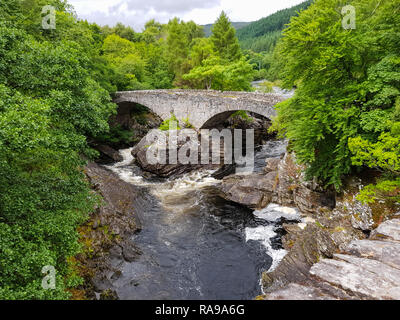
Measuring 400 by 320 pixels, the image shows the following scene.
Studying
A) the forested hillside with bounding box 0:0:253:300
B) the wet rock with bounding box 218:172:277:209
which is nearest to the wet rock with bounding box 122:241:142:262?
the forested hillside with bounding box 0:0:253:300

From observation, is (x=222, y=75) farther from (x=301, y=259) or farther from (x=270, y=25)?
(x=270, y=25)

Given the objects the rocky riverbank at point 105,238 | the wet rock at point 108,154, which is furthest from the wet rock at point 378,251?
the wet rock at point 108,154

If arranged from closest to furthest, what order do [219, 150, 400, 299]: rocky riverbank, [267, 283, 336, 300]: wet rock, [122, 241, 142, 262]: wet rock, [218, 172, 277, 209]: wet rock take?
[267, 283, 336, 300]: wet rock → [219, 150, 400, 299]: rocky riverbank → [122, 241, 142, 262]: wet rock → [218, 172, 277, 209]: wet rock

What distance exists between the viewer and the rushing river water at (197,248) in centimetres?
1024

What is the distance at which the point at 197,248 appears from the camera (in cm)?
1276

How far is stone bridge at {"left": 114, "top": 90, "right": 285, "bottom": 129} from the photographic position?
20891mm

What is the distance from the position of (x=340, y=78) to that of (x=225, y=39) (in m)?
30.3

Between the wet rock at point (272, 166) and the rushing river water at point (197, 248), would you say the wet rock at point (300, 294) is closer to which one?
the rushing river water at point (197, 248)

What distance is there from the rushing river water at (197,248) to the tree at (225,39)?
84.9 ft

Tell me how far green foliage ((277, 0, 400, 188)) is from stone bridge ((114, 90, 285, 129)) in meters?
8.45

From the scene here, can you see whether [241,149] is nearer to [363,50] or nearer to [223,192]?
[223,192]

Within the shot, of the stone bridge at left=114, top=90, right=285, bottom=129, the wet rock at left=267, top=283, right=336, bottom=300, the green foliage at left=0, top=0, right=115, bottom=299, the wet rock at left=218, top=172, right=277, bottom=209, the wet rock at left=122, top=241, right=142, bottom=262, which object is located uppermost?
the stone bridge at left=114, top=90, right=285, bottom=129

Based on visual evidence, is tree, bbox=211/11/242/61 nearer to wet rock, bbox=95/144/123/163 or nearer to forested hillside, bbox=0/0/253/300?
wet rock, bbox=95/144/123/163
